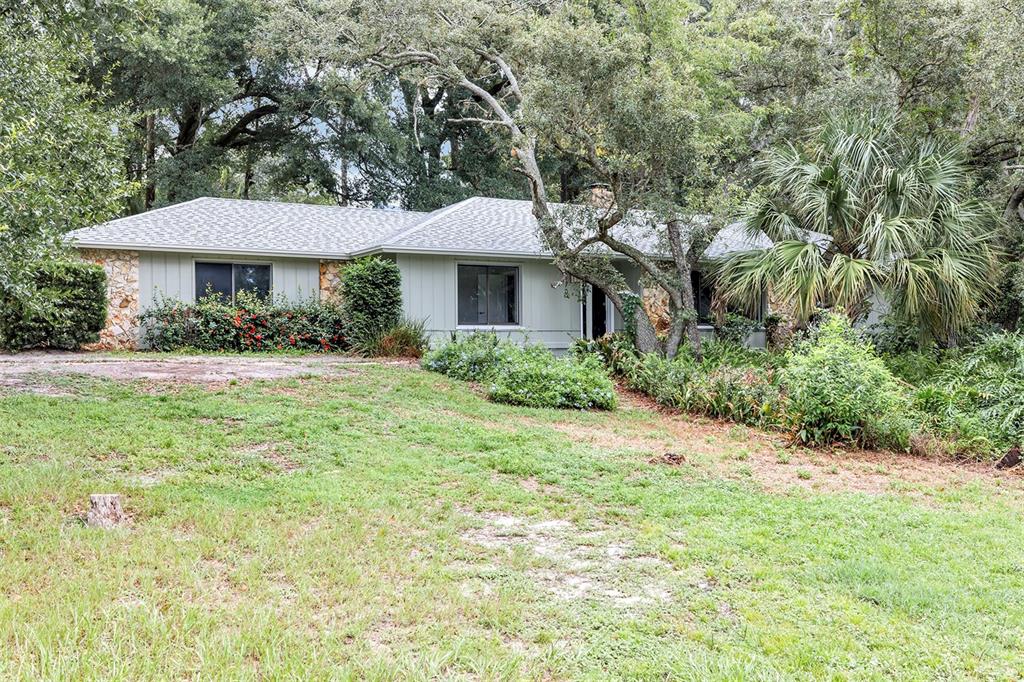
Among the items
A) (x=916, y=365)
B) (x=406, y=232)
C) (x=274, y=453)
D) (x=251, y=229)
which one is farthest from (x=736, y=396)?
(x=251, y=229)

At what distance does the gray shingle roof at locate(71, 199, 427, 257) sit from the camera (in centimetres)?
1383

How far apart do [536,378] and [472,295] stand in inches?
230

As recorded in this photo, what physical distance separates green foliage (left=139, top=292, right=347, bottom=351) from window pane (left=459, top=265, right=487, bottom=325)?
2436 mm

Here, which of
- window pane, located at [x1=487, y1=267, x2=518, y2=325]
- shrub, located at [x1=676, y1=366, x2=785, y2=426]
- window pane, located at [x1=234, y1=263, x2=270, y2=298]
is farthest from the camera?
window pane, located at [x1=487, y1=267, x2=518, y2=325]

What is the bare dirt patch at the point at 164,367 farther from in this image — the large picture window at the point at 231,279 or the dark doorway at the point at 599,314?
the dark doorway at the point at 599,314

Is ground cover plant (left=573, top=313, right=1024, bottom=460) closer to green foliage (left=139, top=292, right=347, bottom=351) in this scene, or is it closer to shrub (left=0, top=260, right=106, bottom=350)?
green foliage (left=139, top=292, right=347, bottom=351)

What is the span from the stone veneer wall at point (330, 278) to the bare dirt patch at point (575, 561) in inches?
452

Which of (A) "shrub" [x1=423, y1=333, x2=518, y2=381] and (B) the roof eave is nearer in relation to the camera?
(A) "shrub" [x1=423, y1=333, x2=518, y2=381]

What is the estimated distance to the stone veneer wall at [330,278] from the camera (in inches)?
605

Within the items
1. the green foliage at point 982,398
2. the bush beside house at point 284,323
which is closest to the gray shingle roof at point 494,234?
the bush beside house at point 284,323

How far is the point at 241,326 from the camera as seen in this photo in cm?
1391

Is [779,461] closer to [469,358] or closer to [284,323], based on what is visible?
[469,358]

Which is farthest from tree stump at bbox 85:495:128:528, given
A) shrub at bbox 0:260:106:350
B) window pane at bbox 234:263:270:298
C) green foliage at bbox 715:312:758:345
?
green foliage at bbox 715:312:758:345

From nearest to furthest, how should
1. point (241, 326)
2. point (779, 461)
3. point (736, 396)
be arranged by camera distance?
point (779, 461), point (736, 396), point (241, 326)
